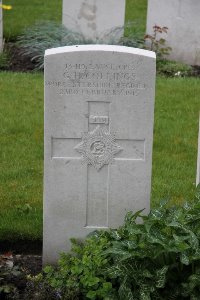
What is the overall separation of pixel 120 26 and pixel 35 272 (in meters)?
6.01

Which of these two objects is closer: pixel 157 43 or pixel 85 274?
pixel 85 274

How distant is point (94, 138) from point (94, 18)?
19.4 ft

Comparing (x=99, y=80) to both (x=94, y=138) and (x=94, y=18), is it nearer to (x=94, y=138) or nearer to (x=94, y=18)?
(x=94, y=138)

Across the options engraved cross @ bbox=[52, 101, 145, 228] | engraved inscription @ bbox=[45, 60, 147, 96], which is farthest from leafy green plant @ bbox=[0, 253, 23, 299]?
engraved inscription @ bbox=[45, 60, 147, 96]

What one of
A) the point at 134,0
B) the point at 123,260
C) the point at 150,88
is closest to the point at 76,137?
the point at 150,88

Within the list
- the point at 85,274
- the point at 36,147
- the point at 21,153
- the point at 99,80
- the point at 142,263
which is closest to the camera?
the point at 142,263

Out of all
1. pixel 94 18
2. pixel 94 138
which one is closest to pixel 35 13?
pixel 94 18

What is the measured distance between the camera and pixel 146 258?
5383mm

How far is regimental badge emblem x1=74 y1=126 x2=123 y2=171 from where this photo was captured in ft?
19.2

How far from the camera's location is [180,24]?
1152cm

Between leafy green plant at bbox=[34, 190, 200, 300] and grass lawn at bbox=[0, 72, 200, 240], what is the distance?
1060 mm

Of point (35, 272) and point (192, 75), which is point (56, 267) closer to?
point (35, 272)

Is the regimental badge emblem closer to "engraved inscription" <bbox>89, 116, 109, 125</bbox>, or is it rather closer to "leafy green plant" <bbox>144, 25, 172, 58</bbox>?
"engraved inscription" <bbox>89, 116, 109, 125</bbox>

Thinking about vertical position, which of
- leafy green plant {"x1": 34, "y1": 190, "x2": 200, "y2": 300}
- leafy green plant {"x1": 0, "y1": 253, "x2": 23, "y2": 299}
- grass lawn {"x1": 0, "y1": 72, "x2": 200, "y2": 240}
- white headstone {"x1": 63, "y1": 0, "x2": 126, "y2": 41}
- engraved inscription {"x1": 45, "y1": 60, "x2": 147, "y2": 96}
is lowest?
leafy green plant {"x1": 0, "y1": 253, "x2": 23, "y2": 299}
